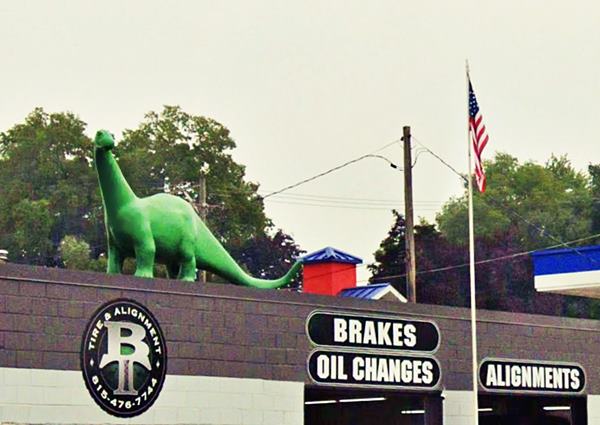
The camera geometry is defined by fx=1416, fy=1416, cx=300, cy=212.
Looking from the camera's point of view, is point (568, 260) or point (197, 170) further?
point (197, 170)

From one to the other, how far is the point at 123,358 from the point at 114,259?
263 centimetres

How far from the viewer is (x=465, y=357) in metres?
24.2

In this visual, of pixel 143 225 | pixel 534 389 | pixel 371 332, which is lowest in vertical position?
pixel 534 389

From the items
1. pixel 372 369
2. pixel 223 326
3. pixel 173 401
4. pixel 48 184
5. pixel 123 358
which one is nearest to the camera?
pixel 123 358

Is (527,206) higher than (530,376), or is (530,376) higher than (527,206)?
(527,206)

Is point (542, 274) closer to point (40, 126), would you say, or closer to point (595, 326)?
point (595, 326)

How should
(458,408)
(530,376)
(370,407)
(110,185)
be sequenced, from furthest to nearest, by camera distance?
(370,407), (530,376), (458,408), (110,185)

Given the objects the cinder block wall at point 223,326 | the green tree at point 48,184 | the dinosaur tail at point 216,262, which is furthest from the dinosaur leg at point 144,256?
the green tree at point 48,184

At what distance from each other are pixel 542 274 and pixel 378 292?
147 inches

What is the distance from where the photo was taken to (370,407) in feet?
91.1

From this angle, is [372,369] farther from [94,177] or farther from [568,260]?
[94,177]

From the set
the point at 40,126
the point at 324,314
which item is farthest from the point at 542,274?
the point at 40,126

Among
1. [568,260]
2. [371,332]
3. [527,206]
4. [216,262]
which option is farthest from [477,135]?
[527,206]

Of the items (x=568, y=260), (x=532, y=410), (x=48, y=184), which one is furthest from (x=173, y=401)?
(x=48, y=184)
